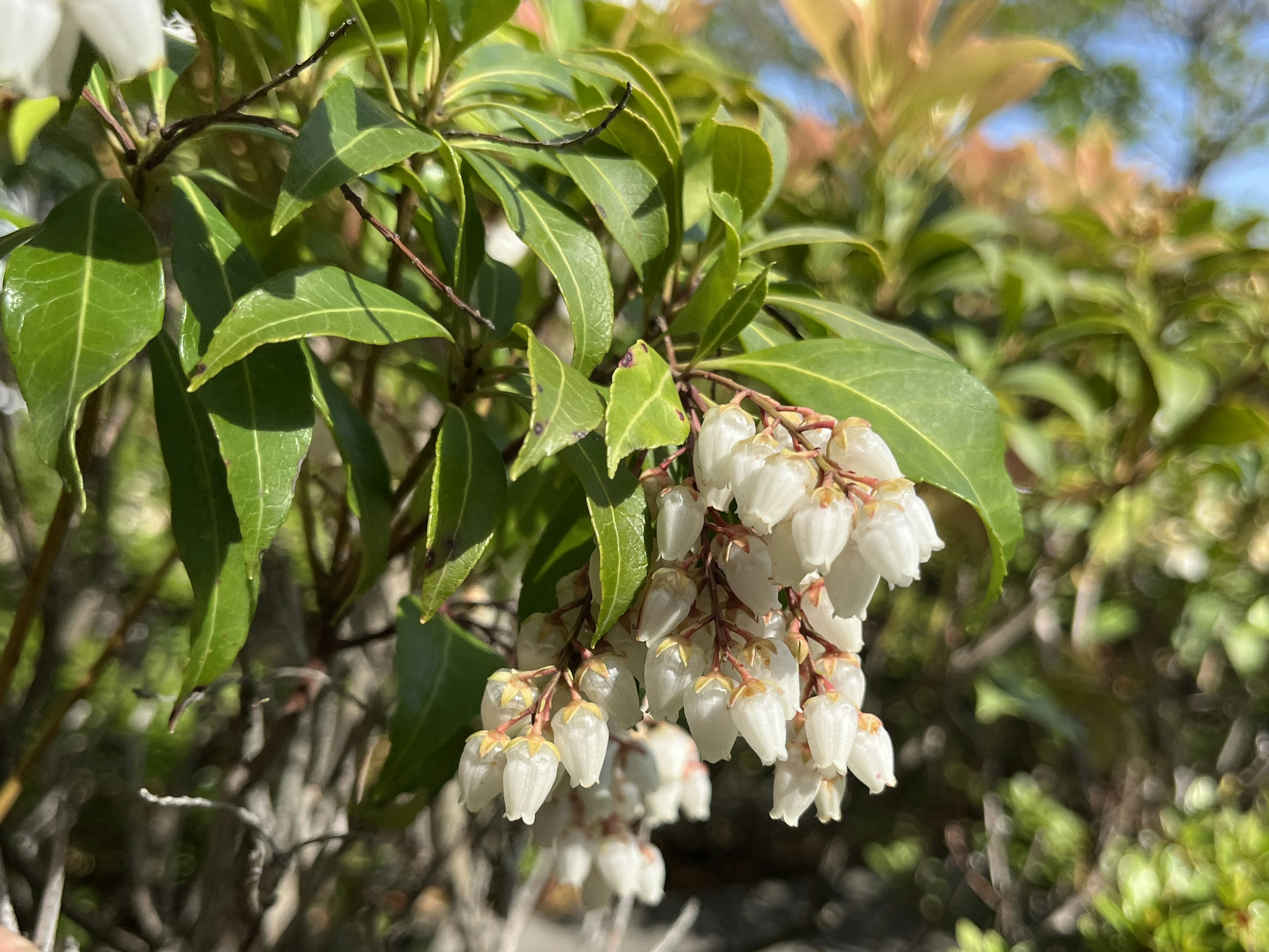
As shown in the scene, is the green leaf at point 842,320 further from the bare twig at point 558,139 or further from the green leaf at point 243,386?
the green leaf at point 243,386

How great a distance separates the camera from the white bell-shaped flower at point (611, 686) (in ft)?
2.07

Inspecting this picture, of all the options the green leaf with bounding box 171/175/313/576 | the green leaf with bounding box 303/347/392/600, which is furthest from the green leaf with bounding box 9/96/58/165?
the green leaf with bounding box 303/347/392/600

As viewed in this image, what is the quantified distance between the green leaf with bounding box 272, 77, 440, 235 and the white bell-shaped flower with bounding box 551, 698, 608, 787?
37 centimetres

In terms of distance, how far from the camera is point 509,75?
0.82m

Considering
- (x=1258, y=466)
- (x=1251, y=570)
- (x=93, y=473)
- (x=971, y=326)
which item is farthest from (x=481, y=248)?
(x=1251, y=570)

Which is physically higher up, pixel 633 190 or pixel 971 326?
pixel 633 190

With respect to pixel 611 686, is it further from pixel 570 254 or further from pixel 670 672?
pixel 570 254

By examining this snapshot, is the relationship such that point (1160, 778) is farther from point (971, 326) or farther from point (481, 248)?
point (481, 248)

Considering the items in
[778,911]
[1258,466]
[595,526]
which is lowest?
[778,911]

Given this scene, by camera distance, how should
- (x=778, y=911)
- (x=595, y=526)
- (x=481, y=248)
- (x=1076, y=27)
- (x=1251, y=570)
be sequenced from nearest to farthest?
1. (x=595, y=526)
2. (x=481, y=248)
3. (x=1251, y=570)
4. (x=778, y=911)
5. (x=1076, y=27)

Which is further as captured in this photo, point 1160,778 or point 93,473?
point 1160,778

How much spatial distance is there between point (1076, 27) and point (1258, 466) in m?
8.90

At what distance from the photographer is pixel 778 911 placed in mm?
2914

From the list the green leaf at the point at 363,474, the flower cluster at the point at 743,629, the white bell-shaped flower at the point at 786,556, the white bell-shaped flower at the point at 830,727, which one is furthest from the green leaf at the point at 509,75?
the white bell-shaped flower at the point at 830,727
